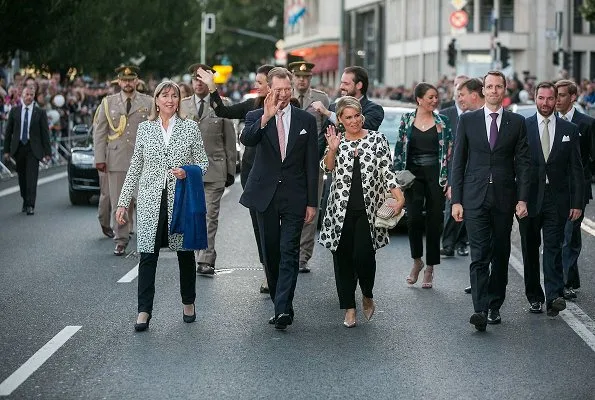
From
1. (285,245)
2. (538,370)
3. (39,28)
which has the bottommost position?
(538,370)

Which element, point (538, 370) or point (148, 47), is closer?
point (538, 370)

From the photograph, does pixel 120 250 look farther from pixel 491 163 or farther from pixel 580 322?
pixel 580 322

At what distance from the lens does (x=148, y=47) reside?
67.2 metres

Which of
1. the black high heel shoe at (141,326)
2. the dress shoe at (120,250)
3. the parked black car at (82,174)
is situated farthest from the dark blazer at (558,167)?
the parked black car at (82,174)

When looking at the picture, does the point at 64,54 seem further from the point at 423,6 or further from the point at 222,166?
the point at 222,166

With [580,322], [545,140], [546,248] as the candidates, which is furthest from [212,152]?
[580,322]

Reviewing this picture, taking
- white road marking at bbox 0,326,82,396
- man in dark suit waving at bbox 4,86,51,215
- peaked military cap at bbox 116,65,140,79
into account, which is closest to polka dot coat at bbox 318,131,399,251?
white road marking at bbox 0,326,82,396

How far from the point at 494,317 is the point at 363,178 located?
55.3 inches

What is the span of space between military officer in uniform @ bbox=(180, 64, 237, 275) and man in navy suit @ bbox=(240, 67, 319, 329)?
3086 millimetres

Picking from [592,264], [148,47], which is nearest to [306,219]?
[592,264]

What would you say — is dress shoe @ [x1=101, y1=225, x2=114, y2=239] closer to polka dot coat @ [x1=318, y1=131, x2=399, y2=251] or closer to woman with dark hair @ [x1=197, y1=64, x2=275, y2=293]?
woman with dark hair @ [x1=197, y1=64, x2=275, y2=293]

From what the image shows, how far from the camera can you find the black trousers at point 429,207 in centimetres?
1262

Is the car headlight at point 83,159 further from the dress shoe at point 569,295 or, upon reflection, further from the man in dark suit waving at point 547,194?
the man in dark suit waving at point 547,194

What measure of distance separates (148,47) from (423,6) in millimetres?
14658
